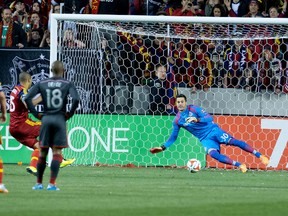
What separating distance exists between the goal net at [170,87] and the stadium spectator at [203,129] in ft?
3.98

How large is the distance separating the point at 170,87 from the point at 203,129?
172 centimetres

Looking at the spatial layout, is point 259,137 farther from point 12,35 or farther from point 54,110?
point 54,110

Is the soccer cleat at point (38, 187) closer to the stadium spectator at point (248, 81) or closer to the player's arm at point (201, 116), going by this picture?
the player's arm at point (201, 116)

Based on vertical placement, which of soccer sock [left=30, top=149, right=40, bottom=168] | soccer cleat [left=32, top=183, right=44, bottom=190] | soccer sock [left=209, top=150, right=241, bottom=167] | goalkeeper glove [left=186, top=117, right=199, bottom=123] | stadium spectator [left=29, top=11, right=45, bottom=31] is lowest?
soccer sock [left=209, top=150, right=241, bottom=167]

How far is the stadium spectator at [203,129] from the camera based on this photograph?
17.6m

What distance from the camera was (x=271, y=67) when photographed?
63.2ft

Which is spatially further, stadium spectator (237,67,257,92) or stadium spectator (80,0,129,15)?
stadium spectator (80,0,129,15)

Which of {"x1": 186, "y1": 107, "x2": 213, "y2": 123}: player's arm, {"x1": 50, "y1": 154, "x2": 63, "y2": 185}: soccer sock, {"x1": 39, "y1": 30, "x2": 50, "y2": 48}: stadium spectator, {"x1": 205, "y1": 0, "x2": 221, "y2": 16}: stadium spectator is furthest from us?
{"x1": 205, "y1": 0, "x2": 221, "y2": 16}: stadium spectator

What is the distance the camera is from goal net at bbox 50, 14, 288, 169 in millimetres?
19062

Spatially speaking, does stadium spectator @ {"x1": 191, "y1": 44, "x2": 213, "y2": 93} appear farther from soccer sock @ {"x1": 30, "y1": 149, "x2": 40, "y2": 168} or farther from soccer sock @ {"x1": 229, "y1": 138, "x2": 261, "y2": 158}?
soccer sock @ {"x1": 30, "y1": 149, "x2": 40, "y2": 168}

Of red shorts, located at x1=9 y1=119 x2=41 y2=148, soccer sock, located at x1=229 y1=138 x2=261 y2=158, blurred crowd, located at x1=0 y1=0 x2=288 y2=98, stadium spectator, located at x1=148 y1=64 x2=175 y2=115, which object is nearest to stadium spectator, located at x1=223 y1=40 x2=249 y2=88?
blurred crowd, located at x1=0 y1=0 x2=288 y2=98

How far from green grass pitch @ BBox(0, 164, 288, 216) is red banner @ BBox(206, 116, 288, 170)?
662mm

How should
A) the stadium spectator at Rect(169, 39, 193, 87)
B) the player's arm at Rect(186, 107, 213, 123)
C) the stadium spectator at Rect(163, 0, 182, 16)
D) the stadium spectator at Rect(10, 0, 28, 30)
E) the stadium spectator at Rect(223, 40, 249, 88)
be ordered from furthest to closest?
the stadium spectator at Rect(10, 0, 28, 30) → the stadium spectator at Rect(163, 0, 182, 16) → the stadium spectator at Rect(169, 39, 193, 87) → the stadium spectator at Rect(223, 40, 249, 88) → the player's arm at Rect(186, 107, 213, 123)

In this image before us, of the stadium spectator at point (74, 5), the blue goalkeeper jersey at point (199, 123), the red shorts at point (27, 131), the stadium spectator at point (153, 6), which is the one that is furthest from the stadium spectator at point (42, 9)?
the blue goalkeeper jersey at point (199, 123)
